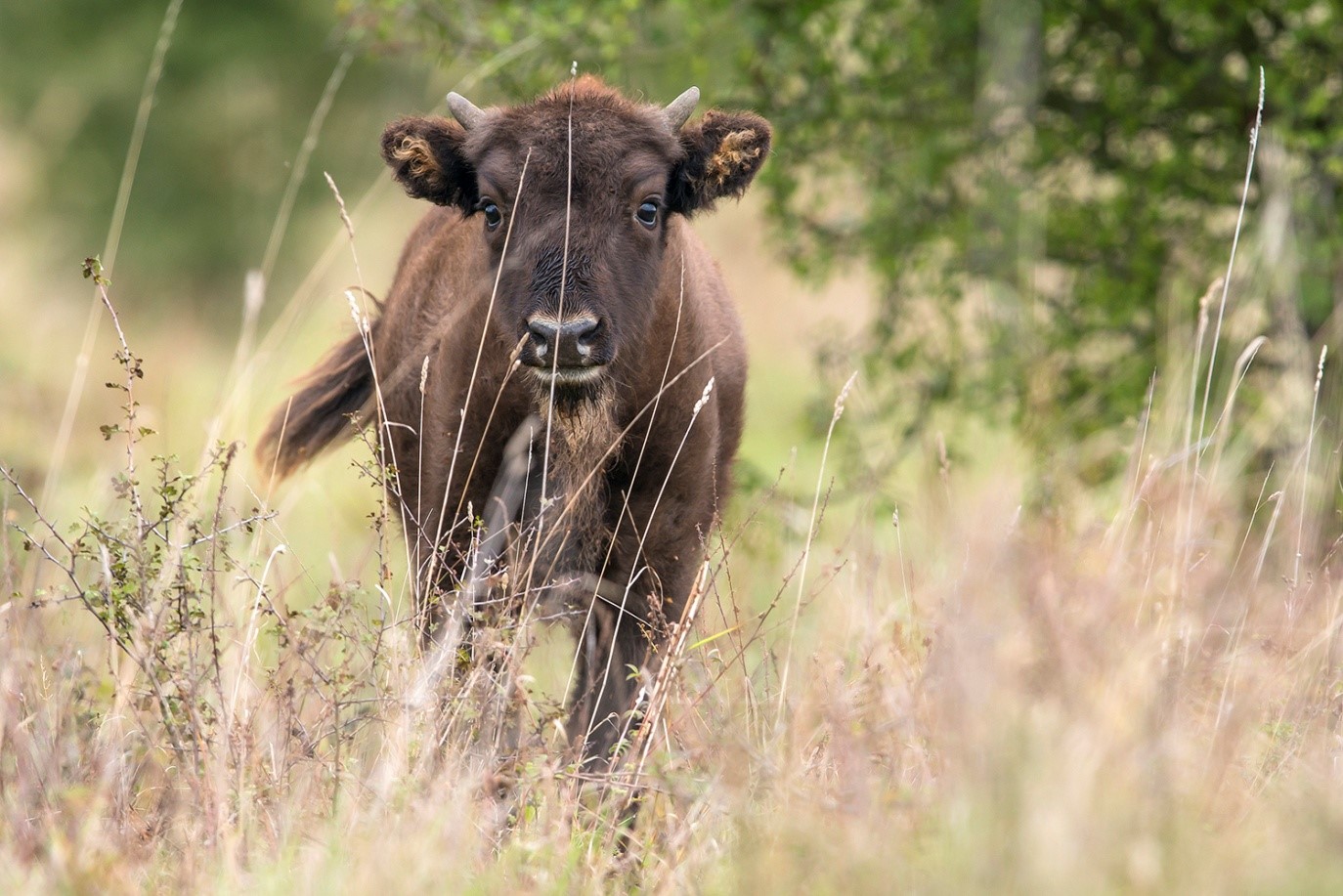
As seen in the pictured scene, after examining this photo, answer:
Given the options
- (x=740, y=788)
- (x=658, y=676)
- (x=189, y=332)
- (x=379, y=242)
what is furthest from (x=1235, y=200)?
(x=379, y=242)

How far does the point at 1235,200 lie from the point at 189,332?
48.6 feet

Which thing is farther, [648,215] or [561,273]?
[648,215]

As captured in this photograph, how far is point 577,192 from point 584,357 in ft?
2.27

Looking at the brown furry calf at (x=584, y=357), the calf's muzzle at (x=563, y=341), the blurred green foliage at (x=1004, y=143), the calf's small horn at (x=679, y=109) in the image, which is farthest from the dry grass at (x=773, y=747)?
the blurred green foliage at (x=1004, y=143)

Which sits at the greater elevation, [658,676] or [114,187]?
[114,187]

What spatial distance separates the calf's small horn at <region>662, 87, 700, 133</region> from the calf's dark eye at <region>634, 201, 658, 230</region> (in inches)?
15.4

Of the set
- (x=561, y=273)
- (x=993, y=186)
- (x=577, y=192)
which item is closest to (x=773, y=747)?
(x=561, y=273)

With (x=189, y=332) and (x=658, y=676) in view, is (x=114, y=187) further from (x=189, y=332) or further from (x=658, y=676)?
(x=658, y=676)

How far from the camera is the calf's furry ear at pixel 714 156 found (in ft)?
20.2

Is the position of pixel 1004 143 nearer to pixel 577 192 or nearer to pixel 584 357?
pixel 577 192

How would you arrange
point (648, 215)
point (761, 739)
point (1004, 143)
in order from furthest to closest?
point (1004, 143) < point (648, 215) < point (761, 739)

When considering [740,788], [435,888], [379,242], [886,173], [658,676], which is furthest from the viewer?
[379,242]

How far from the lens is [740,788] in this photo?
3908mm

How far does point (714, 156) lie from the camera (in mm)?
6152
